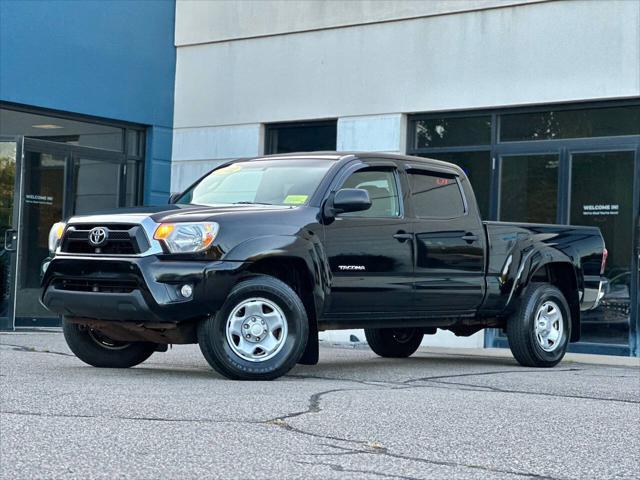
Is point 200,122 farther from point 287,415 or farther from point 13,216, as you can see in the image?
point 287,415

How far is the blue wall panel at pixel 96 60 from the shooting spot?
15.5 metres

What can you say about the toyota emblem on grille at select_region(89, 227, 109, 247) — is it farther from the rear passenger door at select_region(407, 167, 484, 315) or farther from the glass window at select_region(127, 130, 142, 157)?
the glass window at select_region(127, 130, 142, 157)

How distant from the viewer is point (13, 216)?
49.0 ft

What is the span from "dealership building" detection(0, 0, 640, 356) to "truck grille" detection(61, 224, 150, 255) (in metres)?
6.54

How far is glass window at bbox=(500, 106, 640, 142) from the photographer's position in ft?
45.8

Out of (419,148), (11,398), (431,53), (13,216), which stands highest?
(431,53)

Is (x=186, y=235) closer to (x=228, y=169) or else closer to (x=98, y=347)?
(x=98, y=347)

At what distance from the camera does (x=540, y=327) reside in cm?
1091

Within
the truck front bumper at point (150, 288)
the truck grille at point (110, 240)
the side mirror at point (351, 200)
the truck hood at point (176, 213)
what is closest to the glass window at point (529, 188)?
the side mirror at point (351, 200)

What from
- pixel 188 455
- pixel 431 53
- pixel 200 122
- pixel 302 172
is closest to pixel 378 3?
pixel 431 53

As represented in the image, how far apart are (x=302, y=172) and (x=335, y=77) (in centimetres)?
721

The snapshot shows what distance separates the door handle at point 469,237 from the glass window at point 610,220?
4222mm

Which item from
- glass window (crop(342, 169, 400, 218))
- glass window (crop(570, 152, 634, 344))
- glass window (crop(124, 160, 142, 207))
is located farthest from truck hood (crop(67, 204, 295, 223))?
glass window (crop(124, 160, 142, 207))

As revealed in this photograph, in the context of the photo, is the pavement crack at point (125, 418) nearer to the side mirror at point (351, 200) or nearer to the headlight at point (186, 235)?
the headlight at point (186, 235)
